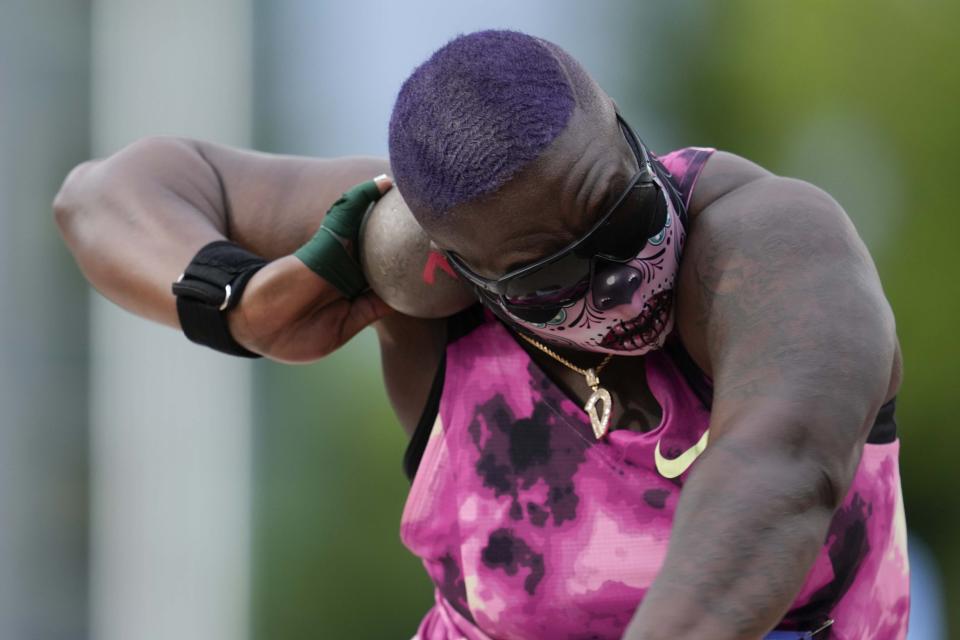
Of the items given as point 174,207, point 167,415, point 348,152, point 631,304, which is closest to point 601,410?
point 631,304

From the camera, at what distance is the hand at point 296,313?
167 centimetres

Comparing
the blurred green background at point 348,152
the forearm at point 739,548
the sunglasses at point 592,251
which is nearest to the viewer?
the forearm at point 739,548

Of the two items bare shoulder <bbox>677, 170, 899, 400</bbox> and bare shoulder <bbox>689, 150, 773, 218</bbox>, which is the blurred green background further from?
bare shoulder <bbox>677, 170, 899, 400</bbox>

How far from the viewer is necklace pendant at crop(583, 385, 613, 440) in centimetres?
161

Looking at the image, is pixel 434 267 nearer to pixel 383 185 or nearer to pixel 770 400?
pixel 383 185

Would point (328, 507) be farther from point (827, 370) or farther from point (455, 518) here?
point (827, 370)

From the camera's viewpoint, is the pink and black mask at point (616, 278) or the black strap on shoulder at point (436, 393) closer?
the pink and black mask at point (616, 278)

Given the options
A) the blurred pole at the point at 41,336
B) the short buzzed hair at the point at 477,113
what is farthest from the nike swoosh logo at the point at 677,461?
the blurred pole at the point at 41,336

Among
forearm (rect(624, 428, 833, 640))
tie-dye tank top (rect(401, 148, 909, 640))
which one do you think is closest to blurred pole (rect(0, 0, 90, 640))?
tie-dye tank top (rect(401, 148, 909, 640))

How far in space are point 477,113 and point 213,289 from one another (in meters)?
0.56

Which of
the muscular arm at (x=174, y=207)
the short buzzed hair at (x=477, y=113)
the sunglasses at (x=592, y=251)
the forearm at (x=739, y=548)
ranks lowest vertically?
the muscular arm at (x=174, y=207)

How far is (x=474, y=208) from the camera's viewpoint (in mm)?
1341

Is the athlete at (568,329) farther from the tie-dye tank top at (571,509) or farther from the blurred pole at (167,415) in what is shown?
the blurred pole at (167,415)

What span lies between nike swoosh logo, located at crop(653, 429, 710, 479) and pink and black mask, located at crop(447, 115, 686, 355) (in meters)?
0.14
